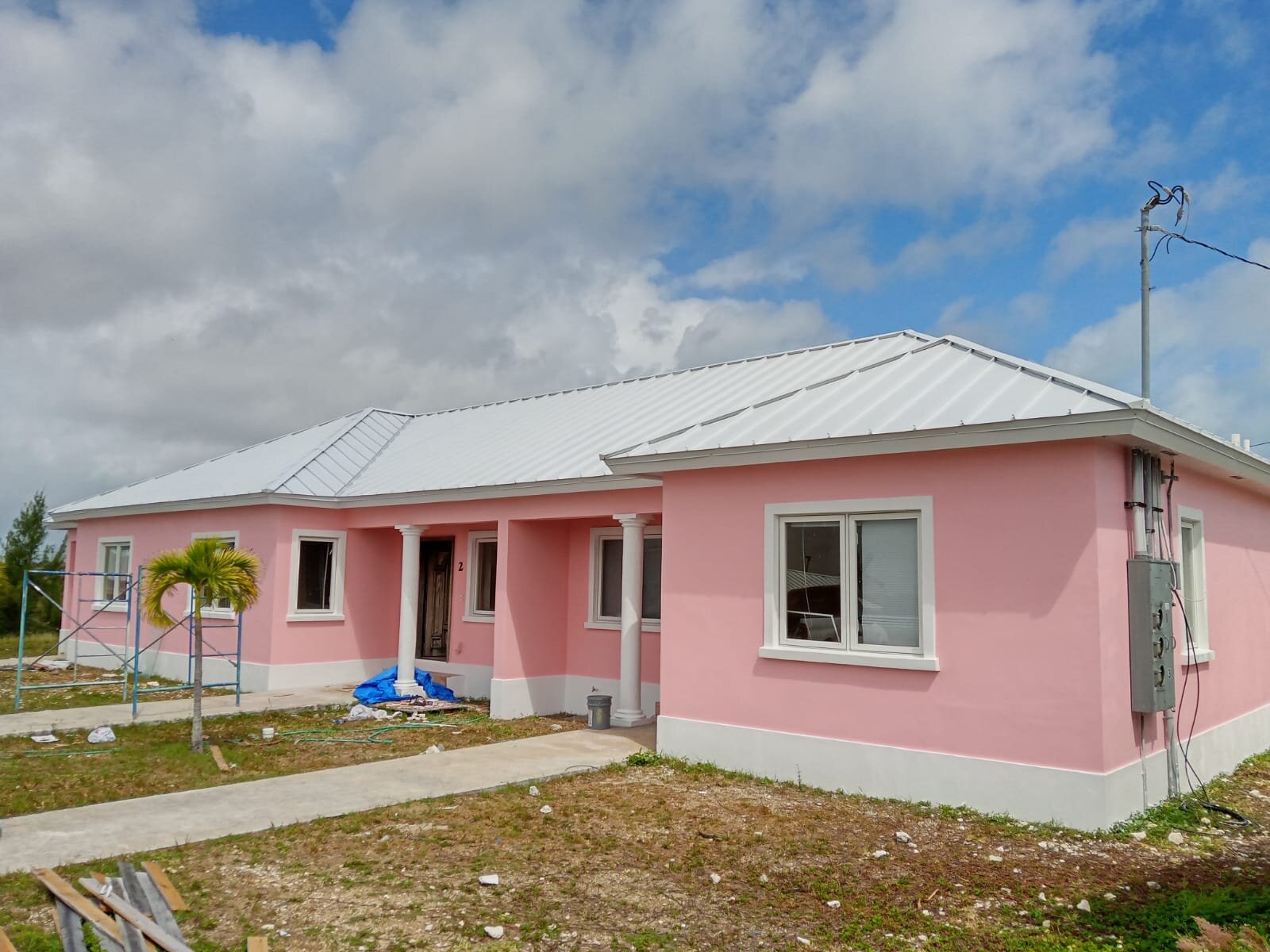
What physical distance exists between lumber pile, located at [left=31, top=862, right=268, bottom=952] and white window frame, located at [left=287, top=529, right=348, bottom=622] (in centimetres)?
985

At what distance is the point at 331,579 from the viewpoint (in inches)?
648

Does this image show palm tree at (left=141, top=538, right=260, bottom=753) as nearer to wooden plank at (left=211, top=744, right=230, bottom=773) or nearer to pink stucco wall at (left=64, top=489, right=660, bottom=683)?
wooden plank at (left=211, top=744, right=230, bottom=773)

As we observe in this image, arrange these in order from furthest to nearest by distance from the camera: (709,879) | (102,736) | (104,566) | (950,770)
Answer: (104,566) < (102,736) < (950,770) < (709,879)

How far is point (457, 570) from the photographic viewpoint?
16000 millimetres

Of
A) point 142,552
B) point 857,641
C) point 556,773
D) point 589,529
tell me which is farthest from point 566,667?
point 142,552

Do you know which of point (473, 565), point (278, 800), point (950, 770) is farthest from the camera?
point (473, 565)

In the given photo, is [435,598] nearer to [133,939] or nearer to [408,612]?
[408,612]

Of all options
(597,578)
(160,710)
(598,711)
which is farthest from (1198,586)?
(160,710)

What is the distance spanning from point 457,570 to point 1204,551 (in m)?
11.0

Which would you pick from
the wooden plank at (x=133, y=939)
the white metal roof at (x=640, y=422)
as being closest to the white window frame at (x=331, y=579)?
the white metal roof at (x=640, y=422)

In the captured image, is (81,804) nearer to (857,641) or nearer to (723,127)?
(857,641)

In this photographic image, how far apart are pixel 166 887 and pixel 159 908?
47 cm

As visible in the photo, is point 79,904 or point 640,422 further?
point 640,422

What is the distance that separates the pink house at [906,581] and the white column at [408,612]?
0.89 m
